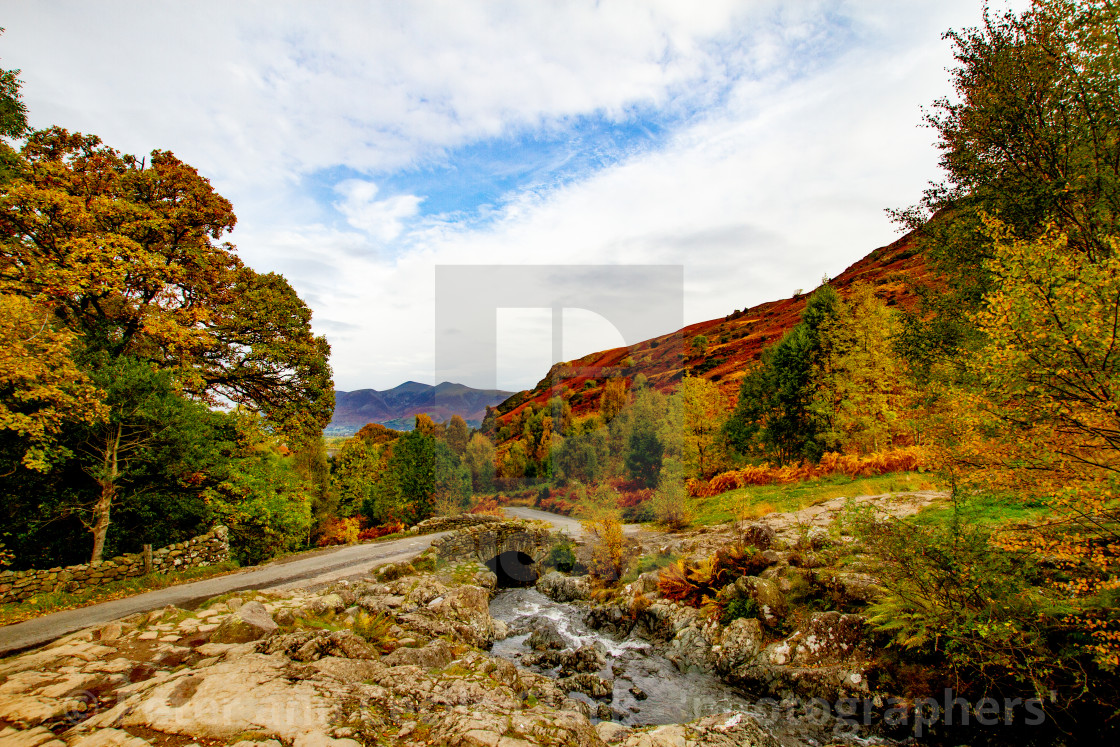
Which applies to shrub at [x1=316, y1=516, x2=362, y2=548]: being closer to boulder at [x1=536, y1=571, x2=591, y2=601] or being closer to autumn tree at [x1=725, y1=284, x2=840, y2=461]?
boulder at [x1=536, y1=571, x2=591, y2=601]

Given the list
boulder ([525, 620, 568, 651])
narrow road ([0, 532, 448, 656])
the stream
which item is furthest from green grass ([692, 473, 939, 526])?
narrow road ([0, 532, 448, 656])

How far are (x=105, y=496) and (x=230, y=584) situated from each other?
4347mm

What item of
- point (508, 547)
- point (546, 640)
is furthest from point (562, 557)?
point (546, 640)

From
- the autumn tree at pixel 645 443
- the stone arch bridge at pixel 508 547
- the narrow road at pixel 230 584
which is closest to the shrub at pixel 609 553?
the stone arch bridge at pixel 508 547

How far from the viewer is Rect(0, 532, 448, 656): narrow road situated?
8159 mm

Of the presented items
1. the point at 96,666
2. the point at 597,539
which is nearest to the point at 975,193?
the point at 597,539

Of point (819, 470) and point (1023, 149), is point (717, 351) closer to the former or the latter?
point (819, 470)

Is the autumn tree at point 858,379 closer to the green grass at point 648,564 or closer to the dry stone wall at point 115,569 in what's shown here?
the green grass at point 648,564

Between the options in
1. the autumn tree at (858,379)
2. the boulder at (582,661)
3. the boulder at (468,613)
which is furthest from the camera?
the autumn tree at (858,379)

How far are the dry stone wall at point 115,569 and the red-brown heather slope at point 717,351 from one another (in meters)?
42.9

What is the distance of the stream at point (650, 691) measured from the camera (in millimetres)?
7410

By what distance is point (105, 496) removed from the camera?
11750mm

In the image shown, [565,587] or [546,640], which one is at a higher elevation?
[546,640]

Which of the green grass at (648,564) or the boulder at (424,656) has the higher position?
the boulder at (424,656)
